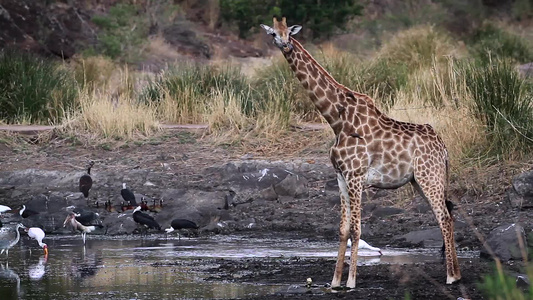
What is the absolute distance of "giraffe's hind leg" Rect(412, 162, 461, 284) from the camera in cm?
851

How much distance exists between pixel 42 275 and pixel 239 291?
2.49m

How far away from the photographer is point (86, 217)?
1325 cm

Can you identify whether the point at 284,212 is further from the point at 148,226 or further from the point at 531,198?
the point at 531,198

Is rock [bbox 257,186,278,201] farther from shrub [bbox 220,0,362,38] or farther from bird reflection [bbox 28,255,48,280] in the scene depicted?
shrub [bbox 220,0,362,38]

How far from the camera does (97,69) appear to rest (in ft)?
85.6

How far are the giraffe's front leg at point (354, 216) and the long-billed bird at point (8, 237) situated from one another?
15.8 feet

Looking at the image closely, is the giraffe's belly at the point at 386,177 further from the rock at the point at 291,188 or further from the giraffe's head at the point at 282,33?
the rock at the point at 291,188

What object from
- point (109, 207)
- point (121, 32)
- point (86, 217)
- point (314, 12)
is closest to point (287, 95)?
point (109, 207)

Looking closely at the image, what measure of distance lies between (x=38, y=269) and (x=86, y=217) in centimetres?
268

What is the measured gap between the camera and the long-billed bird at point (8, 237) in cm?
1167

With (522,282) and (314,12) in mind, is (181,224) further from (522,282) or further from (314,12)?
(314,12)

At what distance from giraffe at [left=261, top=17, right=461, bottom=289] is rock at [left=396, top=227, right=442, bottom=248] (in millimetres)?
2590

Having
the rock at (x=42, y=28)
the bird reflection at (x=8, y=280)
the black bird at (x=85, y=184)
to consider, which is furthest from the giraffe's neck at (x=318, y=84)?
the rock at (x=42, y=28)

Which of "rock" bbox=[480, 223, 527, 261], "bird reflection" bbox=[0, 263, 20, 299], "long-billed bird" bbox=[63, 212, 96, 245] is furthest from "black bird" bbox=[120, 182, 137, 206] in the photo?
"rock" bbox=[480, 223, 527, 261]
